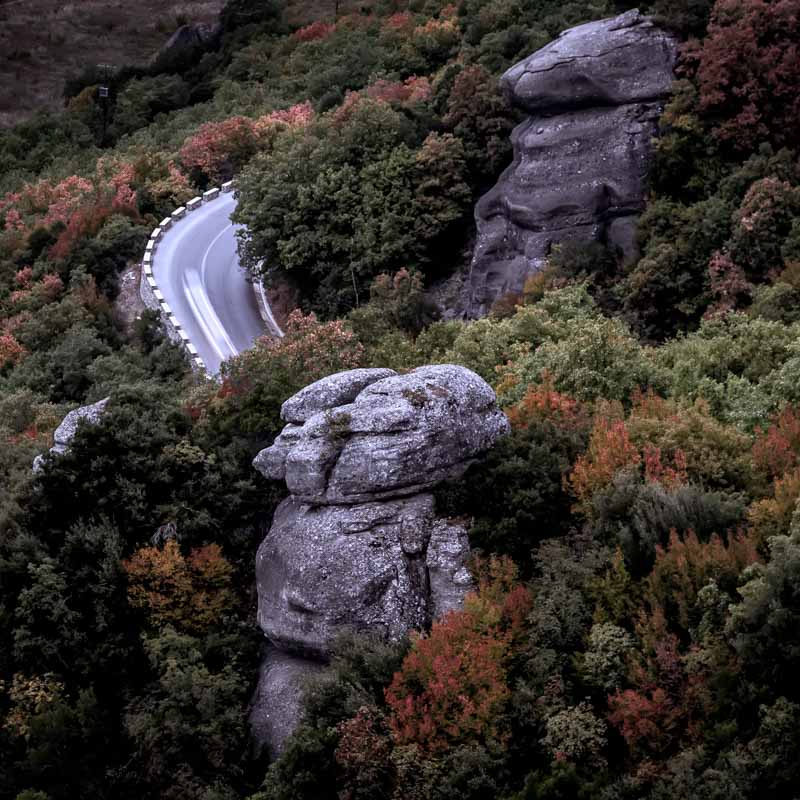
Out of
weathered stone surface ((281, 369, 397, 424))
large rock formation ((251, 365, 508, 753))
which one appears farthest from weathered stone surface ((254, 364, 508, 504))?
weathered stone surface ((281, 369, 397, 424))

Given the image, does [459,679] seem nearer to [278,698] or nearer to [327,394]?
[278,698]

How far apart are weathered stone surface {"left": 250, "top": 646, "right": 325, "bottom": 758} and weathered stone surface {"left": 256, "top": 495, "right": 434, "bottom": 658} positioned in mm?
357

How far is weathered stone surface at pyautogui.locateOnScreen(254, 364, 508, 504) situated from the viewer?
2211 cm

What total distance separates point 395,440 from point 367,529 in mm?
1865

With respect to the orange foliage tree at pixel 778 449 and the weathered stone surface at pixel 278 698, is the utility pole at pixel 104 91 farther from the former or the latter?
the orange foliage tree at pixel 778 449

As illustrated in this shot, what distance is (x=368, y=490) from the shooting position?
72.6ft

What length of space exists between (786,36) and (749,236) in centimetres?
696

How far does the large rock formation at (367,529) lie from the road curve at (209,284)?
1575 centimetres

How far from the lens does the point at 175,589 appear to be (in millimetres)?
23359

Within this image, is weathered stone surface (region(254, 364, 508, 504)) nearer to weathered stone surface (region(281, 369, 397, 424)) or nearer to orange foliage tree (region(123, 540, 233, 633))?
weathered stone surface (region(281, 369, 397, 424))

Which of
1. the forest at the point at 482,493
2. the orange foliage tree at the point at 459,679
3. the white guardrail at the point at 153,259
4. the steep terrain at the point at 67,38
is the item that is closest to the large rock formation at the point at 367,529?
the forest at the point at 482,493

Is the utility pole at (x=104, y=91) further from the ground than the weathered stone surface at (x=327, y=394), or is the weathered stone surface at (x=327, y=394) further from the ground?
the weathered stone surface at (x=327, y=394)

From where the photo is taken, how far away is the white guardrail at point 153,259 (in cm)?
3947

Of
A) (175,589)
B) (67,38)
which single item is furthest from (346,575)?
(67,38)
